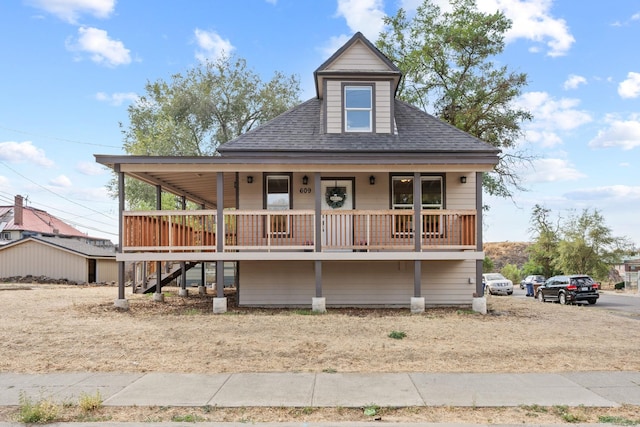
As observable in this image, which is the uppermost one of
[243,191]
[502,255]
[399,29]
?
[399,29]

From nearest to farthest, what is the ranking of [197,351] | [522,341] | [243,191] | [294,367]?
[294,367]
[197,351]
[522,341]
[243,191]

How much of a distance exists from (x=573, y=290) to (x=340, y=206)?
14.9m

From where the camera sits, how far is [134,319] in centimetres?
1184

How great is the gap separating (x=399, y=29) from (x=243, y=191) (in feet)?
53.7

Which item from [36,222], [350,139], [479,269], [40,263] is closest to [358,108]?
[350,139]

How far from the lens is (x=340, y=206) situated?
49.4ft

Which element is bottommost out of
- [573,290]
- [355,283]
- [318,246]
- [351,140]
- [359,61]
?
[573,290]

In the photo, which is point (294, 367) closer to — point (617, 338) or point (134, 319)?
point (134, 319)

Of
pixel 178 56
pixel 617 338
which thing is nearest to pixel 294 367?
pixel 617 338

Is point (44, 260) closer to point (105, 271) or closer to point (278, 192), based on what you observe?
point (105, 271)

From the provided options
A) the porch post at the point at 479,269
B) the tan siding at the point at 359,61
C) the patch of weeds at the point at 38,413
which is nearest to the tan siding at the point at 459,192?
the porch post at the point at 479,269

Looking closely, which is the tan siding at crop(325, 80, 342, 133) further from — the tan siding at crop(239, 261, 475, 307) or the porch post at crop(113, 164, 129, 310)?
the porch post at crop(113, 164, 129, 310)

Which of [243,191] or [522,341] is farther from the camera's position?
[243,191]

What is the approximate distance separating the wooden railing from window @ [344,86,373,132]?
3103mm
